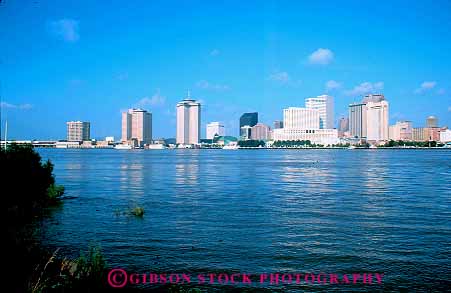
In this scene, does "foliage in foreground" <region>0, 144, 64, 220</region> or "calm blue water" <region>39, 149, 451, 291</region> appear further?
"foliage in foreground" <region>0, 144, 64, 220</region>

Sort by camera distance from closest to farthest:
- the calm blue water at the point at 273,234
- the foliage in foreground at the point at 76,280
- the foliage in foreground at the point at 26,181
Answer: the foliage in foreground at the point at 76,280, the calm blue water at the point at 273,234, the foliage in foreground at the point at 26,181

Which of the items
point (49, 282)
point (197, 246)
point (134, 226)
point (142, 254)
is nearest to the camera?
point (49, 282)

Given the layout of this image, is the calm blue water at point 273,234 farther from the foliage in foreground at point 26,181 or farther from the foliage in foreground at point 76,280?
the foliage in foreground at point 76,280

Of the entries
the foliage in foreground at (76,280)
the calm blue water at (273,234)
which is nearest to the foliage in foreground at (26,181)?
the calm blue water at (273,234)

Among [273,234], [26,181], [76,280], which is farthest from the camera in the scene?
[26,181]

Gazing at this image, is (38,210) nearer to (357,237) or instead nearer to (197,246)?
(197,246)

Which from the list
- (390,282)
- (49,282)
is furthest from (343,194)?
(49,282)

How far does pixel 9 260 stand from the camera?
488 inches

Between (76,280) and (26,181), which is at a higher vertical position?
(26,181)

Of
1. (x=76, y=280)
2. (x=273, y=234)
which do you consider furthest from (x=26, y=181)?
(x=76, y=280)

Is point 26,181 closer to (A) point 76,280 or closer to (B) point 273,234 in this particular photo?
(B) point 273,234

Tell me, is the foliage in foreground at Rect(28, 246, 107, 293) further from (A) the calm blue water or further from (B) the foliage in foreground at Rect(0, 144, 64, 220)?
(B) the foliage in foreground at Rect(0, 144, 64, 220)

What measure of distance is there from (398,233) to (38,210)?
91.2ft

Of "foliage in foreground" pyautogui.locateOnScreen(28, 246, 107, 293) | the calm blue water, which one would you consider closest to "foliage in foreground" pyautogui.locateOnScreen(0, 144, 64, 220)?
the calm blue water
